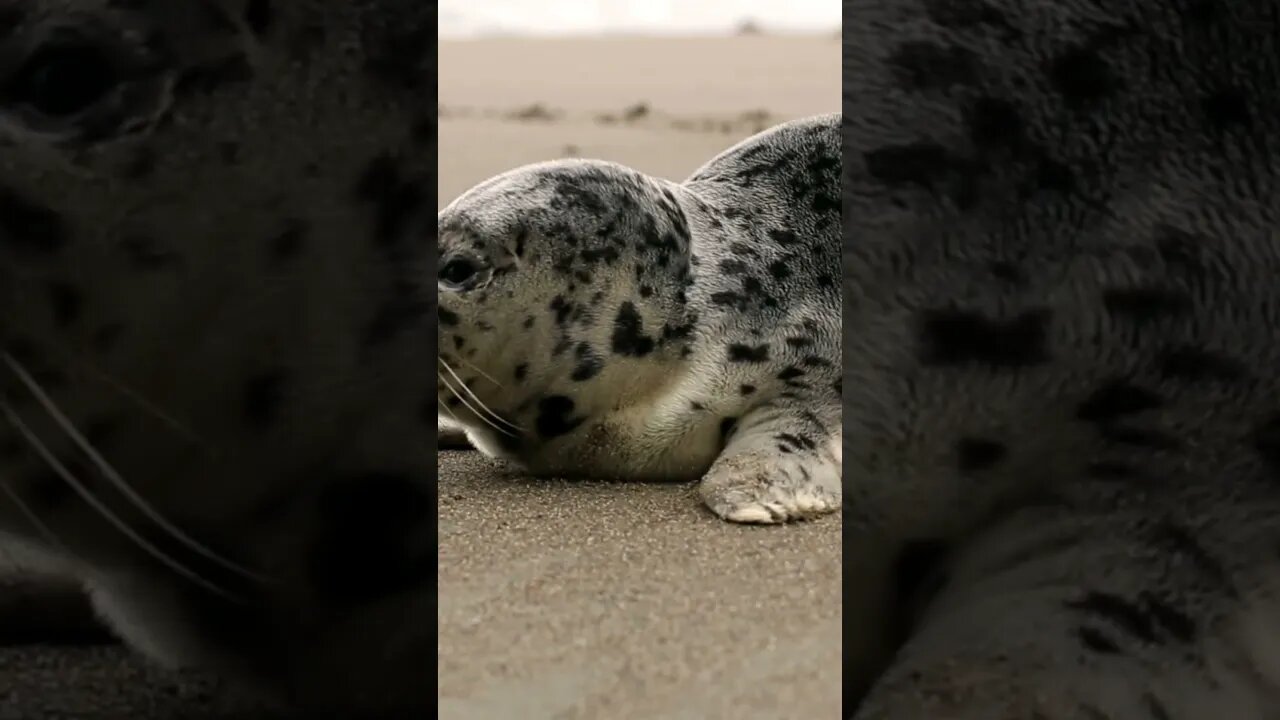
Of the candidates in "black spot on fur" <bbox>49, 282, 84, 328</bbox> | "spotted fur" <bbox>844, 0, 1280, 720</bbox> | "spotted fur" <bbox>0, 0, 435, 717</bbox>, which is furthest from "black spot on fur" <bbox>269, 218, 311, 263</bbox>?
"spotted fur" <bbox>844, 0, 1280, 720</bbox>

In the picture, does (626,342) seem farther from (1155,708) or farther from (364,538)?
(1155,708)

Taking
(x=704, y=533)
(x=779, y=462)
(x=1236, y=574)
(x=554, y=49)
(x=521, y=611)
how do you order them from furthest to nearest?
(x=554, y=49)
(x=779, y=462)
(x=704, y=533)
(x=521, y=611)
(x=1236, y=574)

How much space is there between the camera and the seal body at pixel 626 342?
1.23 meters

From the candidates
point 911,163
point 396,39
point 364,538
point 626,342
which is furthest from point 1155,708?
point 626,342

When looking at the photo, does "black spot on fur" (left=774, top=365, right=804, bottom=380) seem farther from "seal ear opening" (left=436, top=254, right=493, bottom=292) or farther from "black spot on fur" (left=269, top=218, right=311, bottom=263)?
"black spot on fur" (left=269, top=218, right=311, bottom=263)

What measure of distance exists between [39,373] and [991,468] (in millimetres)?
517

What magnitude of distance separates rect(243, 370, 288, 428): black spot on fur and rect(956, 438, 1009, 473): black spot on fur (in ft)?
1.23

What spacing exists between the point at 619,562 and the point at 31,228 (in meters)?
0.49

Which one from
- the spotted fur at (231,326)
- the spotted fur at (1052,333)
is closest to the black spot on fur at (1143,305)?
the spotted fur at (1052,333)

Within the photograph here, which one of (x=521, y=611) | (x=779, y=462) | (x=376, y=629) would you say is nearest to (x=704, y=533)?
(x=779, y=462)

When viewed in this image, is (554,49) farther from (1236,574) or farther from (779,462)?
(1236,574)

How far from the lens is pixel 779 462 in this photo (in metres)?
1.19

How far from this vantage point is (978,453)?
0.61m

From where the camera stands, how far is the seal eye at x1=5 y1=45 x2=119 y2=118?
1.98ft
